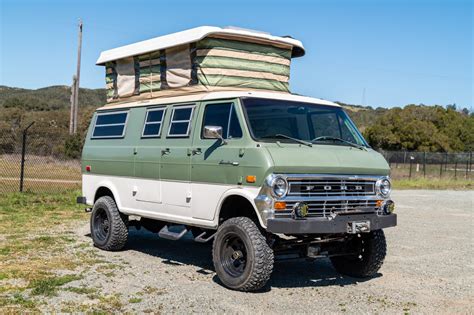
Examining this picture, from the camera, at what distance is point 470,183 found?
37438 millimetres

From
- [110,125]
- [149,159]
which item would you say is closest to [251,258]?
[149,159]

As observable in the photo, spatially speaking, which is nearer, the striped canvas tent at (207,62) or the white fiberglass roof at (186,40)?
the white fiberglass roof at (186,40)

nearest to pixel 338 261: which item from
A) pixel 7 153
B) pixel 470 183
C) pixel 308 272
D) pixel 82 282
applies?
pixel 308 272

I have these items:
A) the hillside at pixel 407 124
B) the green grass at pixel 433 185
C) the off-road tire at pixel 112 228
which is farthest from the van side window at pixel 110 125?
the hillside at pixel 407 124

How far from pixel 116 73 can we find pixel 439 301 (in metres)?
6.68

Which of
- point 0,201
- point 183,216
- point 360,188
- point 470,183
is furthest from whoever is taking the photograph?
point 470,183

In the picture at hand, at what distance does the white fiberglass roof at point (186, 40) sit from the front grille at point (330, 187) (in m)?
2.81

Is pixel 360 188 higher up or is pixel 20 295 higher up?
pixel 360 188

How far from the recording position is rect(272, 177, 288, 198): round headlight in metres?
7.40

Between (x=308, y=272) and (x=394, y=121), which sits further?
(x=394, y=121)

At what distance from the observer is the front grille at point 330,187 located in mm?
7547

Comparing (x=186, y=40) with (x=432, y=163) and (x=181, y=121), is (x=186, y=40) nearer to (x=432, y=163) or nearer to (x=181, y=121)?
(x=181, y=121)

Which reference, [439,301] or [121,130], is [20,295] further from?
[439,301]

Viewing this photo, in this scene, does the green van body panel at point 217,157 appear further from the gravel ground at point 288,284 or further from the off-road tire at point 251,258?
the gravel ground at point 288,284
